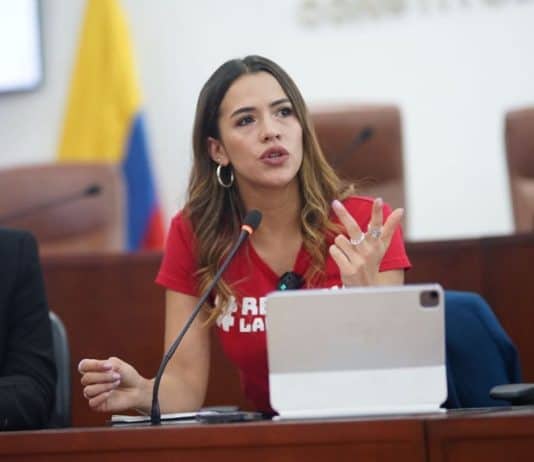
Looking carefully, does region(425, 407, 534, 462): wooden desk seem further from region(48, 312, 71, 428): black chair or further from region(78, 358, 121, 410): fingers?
region(48, 312, 71, 428): black chair

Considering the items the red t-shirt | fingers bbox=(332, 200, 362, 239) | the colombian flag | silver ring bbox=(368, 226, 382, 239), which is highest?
the colombian flag

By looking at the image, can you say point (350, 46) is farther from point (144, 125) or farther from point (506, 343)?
point (506, 343)

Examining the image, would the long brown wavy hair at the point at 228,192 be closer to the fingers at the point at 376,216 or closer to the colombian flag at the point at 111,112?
the fingers at the point at 376,216

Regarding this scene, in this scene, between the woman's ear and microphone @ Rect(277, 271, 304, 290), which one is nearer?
microphone @ Rect(277, 271, 304, 290)

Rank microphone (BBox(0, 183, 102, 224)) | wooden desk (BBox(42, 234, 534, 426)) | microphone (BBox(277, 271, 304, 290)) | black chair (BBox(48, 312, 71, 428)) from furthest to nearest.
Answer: microphone (BBox(0, 183, 102, 224)) → wooden desk (BBox(42, 234, 534, 426)) → black chair (BBox(48, 312, 71, 428)) → microphone (BBox(277, 271, 304, 290))

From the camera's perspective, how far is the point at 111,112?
5.77 m

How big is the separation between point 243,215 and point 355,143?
1.60 metres

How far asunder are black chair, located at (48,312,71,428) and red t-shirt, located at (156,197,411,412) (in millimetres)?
274

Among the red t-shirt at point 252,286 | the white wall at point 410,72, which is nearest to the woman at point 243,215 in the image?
the red t-shirt at point 252,286

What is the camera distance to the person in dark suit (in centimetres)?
233

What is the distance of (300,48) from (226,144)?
3224mm

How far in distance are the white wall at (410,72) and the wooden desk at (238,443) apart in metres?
3.74

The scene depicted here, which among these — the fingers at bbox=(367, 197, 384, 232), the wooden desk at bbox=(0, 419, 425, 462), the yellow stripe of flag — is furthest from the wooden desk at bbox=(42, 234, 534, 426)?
the yellow stripe of flag

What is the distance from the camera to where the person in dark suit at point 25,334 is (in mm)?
2330
